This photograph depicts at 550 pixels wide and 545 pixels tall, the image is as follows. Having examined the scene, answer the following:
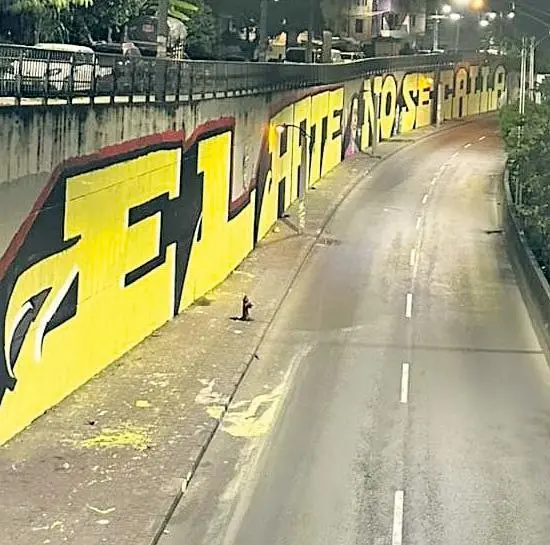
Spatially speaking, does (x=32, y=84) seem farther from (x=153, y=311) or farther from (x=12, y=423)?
(x=153, y=311)

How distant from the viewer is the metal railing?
67.1 ft

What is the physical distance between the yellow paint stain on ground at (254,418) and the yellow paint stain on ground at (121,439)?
1962mm

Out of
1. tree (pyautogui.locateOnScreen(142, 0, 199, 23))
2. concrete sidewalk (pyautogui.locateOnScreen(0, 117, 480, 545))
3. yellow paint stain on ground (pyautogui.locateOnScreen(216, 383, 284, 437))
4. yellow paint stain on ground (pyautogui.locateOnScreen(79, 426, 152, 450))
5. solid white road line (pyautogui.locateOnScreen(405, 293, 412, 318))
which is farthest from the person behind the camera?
tree (pyautogui.locateOnScreen(142, 0, 199, 23))

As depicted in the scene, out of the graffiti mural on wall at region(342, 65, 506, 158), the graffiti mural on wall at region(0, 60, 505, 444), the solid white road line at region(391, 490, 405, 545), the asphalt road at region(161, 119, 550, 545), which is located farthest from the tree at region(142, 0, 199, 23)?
the solid white road line at region(391, 490, 405, 545)

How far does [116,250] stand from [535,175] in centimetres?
2386

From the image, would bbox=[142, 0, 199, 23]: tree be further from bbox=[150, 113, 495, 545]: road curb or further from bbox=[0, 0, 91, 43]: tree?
bbox=[0, 0, 91, 43]: tree

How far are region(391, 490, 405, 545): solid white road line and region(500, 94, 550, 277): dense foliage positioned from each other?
22234mm

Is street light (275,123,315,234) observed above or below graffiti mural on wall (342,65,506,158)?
below

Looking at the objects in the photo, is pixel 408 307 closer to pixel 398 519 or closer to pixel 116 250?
pixel 116 250

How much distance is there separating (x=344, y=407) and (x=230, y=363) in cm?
368

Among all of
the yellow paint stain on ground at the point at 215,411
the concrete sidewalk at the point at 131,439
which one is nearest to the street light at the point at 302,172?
the concrete sidewalk at the point at 131,439

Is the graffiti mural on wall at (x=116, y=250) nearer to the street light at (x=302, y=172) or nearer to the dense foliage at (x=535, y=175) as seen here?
the street light at (x=302, y=172)

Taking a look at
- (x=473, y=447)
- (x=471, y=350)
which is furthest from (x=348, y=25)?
(x=473, y=447)

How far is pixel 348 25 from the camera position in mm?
141750
